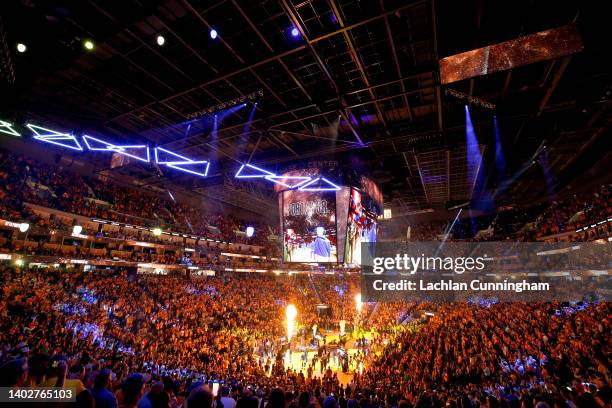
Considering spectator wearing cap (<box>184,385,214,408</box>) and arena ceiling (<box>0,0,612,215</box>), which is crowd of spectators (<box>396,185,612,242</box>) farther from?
spectator wearing cap (<box>184,385,214,408</box>)

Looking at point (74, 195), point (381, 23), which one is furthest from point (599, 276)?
point (74, 195)

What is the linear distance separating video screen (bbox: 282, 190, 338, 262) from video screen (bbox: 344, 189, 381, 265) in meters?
0.62

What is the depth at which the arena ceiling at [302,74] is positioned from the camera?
600cm

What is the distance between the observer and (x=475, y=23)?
620 cm

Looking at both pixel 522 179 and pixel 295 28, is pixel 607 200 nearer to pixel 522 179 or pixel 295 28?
pixel 522 179

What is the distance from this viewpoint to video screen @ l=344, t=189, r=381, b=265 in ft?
38.3

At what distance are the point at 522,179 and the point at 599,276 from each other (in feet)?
27.2

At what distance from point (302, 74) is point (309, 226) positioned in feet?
20.3

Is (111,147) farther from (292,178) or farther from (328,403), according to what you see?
(328,403)

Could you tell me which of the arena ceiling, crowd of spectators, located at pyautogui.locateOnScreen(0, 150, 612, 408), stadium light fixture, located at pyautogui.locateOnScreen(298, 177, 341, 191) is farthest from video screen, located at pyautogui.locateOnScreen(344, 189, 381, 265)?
crowd of spectators, located at pyautogui.locateOnScreen(0, 150, 612, 408)

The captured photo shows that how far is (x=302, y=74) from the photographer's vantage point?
25.5ft

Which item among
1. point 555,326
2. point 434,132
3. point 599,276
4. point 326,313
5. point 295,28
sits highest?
point 295,28

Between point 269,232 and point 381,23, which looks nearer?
point 381,23

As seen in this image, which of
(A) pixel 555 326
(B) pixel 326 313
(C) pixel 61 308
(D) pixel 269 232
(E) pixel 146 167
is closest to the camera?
(A) pixel 555 326
